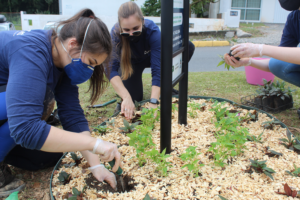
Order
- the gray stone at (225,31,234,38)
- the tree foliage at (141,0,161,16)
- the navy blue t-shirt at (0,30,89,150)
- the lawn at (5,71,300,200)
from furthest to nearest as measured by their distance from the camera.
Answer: the tree foliage at (141,0,161,16)
the gray stone at (225,31,234,38)
the lawn at (5,71,300,200)
the navy blue t-shirt at (0,30,89,150)

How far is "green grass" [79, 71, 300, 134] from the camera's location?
Result: 2.67 m

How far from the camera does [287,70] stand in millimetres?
2443

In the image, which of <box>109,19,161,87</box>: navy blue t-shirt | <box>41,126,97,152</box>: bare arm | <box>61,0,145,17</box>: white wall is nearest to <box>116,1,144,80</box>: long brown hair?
<box>109,19,161,87</box>: navy blue t-shirt

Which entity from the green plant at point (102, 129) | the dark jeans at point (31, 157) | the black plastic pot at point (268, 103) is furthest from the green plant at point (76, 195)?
the black plastic pot at point (268, 103)

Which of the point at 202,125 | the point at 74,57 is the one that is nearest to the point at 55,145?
the point at 74,57

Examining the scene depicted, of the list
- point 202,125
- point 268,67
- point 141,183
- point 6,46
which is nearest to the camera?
point 6,46

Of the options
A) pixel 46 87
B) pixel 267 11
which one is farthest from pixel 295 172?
pixel 267 11

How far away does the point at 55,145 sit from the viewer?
1.17 metres

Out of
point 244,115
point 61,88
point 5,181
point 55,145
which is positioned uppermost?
point 61,88

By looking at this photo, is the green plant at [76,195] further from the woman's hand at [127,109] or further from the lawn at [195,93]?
the woman's hand at [127,109]

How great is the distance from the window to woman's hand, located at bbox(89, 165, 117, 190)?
18266 millimetres

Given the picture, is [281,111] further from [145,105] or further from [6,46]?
[6,46]

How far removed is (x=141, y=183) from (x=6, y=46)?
43.8 inches

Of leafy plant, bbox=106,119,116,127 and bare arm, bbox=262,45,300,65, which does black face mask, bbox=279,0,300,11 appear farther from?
leafy plant, bbox=106,119,116,127
